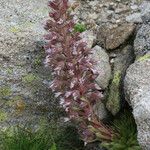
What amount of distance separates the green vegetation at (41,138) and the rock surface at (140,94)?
1158 millimetres

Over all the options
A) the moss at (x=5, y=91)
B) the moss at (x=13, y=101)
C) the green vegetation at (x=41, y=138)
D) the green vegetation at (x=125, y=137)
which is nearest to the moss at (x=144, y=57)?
the green vegetation at (x=125, y=137)

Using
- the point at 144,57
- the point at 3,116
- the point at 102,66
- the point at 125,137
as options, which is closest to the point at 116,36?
the point at 102,66

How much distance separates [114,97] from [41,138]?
1.16 metres

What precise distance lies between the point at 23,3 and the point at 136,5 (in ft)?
6.50

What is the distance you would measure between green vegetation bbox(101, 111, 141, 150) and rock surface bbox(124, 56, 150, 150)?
357 mm

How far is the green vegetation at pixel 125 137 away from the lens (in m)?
7.39

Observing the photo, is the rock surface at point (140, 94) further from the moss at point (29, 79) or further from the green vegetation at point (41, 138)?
the moss at point (29, 79)

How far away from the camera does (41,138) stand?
7.74m

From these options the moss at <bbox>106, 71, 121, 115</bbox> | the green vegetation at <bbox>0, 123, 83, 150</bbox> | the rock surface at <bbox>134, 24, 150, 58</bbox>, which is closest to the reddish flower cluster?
the moss at <bbox>106, 71, 121, 115</bbox>

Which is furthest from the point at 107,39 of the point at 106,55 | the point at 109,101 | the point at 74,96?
the point at 74,96

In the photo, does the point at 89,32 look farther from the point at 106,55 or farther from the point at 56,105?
the point at 56,105

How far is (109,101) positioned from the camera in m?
7.93

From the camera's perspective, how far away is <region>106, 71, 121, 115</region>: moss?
25.8 ft

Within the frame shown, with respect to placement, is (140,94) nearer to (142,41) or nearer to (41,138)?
(142,41)
